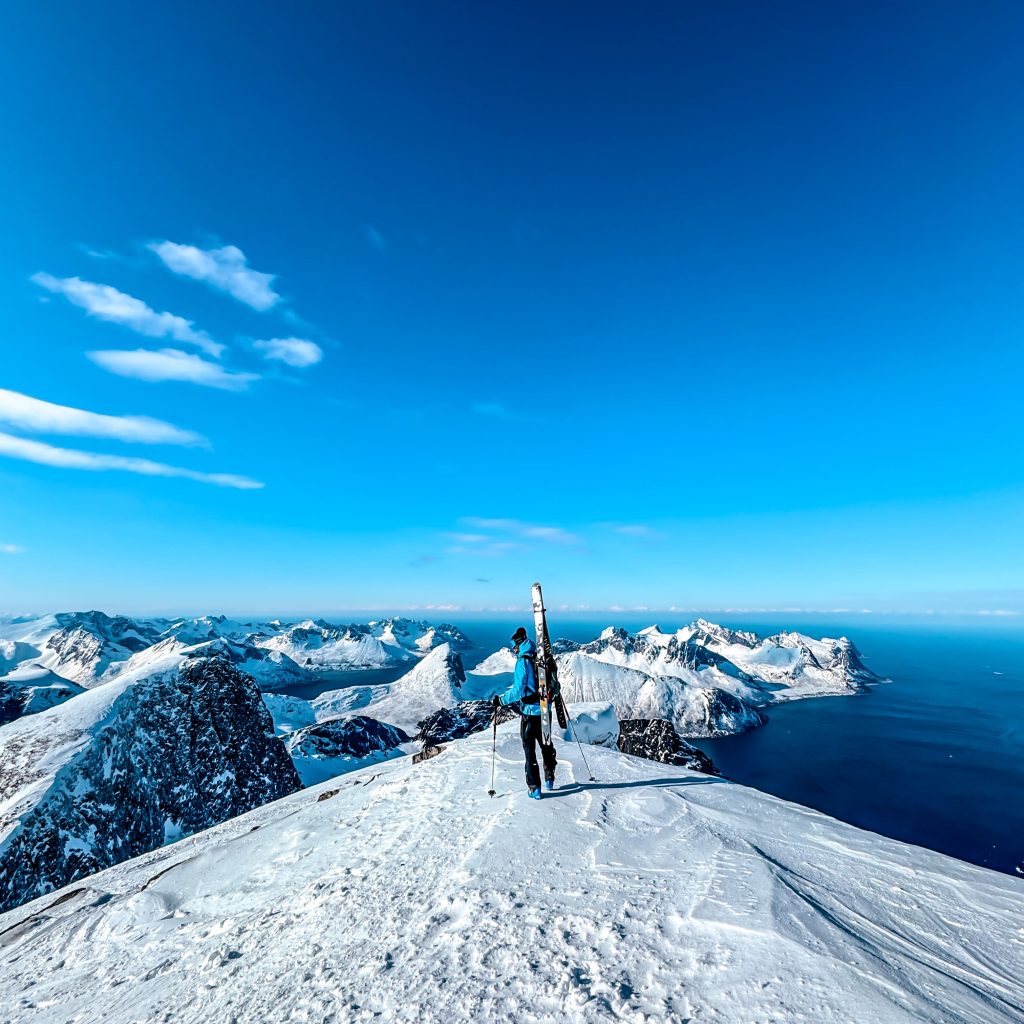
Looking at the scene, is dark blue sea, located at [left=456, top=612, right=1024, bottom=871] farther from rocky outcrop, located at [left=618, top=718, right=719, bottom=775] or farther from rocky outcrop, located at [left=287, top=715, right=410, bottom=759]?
rocky outcrop, located at [left=287, top=715, right=410, bottom=759]

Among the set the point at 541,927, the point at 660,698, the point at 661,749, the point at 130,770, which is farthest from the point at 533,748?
the point at 660,698

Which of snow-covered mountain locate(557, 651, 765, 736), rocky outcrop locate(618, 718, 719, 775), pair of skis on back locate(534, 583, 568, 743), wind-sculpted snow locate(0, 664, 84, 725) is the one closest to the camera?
pair of skis on back locate(534, 583, 568, 743)

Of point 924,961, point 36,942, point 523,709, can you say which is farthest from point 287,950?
point 924,961

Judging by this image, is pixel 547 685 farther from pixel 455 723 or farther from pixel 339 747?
pixel 455 723

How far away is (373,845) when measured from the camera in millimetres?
8586

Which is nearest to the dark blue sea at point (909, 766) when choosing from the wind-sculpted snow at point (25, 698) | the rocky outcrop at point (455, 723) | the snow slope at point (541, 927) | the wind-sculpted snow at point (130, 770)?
the rocky outcrop at point (455, 723)

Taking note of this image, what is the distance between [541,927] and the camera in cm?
548

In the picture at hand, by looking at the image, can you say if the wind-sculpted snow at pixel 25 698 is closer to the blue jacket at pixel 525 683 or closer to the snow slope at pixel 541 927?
the snow slope at pixel 541 927

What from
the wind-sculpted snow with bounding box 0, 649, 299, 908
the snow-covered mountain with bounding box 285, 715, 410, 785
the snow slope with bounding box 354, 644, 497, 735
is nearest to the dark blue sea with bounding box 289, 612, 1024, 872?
the snow-covered mountain with bounding box 285, 715, 410, 785

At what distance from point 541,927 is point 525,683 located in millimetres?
5329

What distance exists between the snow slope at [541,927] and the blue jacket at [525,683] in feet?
6.35

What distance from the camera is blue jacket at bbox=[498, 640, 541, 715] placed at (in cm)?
1061

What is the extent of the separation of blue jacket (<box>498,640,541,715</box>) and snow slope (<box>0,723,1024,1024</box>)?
6.35 ft

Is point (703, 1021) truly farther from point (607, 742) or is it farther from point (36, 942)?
point (607, 742)
